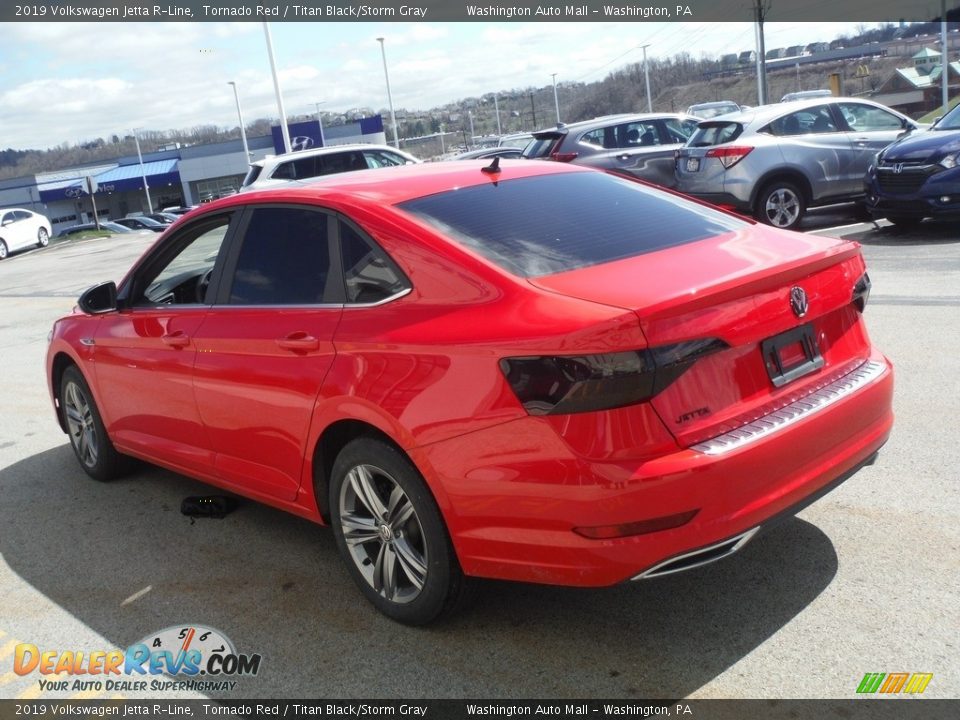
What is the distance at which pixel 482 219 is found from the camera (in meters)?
3.68

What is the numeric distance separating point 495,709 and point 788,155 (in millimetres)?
11049

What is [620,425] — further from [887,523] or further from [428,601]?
Result: [887,523]

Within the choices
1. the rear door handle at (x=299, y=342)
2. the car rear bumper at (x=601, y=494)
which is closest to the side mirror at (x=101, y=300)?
the rear door handle at (x=299, y=342)

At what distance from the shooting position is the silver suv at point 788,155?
12.5 metres

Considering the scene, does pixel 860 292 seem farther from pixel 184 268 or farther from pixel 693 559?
pixel 184 268

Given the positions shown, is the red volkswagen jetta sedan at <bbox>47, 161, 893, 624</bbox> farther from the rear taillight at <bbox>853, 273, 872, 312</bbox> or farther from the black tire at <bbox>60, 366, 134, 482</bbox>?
the black tire at <bbox>60, 366, 134, 482</bbox>

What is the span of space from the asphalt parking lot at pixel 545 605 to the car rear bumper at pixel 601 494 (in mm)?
419

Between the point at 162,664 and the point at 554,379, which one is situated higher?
the point at 554,379

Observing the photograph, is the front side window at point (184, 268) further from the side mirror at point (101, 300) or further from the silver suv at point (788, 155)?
the silver suv at point (788, 155)

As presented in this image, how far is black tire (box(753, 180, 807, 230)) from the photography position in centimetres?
1259

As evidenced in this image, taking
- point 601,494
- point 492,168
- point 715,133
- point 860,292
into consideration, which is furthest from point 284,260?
point 715,133

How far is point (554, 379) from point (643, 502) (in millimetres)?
462

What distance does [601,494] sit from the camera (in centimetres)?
285

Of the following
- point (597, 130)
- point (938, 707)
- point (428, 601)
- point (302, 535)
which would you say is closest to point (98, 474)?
point (302, 535)
